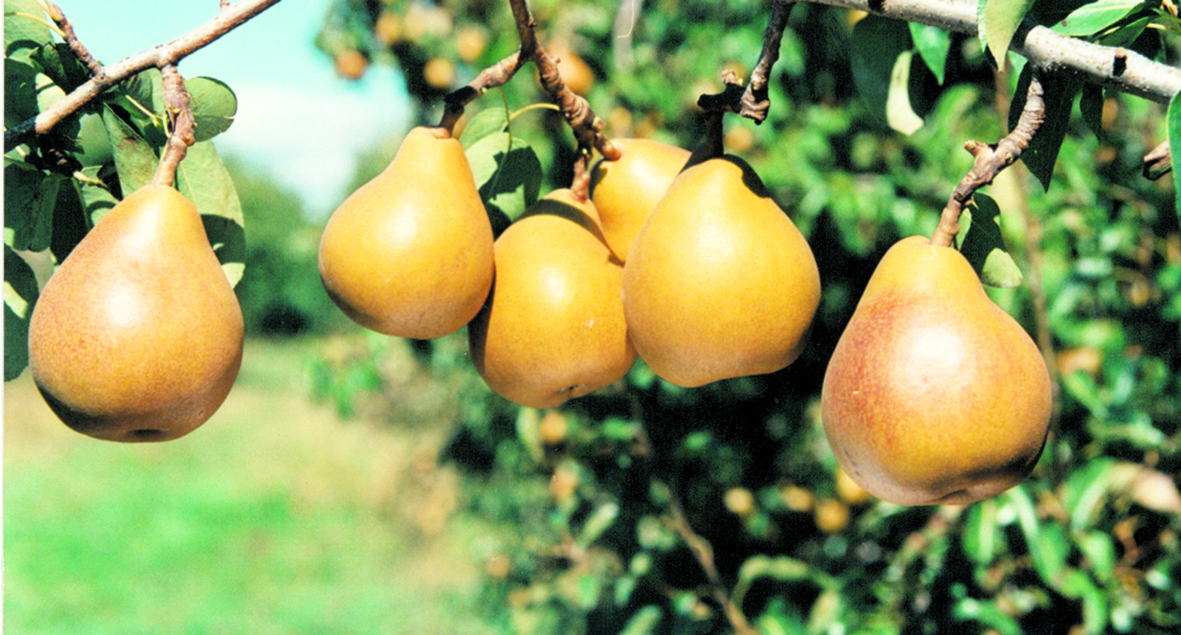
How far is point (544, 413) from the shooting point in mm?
1955

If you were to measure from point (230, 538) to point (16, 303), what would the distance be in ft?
13.6

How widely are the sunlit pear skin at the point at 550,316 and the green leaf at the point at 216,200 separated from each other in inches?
9.6

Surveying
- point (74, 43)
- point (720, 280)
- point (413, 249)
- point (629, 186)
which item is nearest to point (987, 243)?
point (720, 280)

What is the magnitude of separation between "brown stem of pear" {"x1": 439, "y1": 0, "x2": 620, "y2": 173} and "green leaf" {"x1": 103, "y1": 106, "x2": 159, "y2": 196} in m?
0.27

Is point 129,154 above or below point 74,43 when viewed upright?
below

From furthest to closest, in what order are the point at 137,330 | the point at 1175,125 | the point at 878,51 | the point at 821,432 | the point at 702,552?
the point at 821,432 → the point at 702,552 → the point at 878,51 → the point at 137,330 → the point at 1175,125

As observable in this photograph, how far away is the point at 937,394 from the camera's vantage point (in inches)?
23.0

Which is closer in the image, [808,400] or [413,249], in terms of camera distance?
[413,249]

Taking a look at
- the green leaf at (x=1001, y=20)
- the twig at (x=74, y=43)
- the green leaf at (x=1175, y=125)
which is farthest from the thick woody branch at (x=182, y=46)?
the green leaf at (x=1175, y=125)

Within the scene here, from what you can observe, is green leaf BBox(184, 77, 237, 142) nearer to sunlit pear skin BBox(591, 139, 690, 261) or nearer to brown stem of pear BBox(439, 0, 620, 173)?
brown stem of pear BBox(439, 0, 620, 173)

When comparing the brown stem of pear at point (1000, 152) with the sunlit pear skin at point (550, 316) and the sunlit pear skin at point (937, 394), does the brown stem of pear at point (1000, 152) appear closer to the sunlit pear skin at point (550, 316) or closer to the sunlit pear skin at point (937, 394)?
the sunlit pear skin at point (937, 394)

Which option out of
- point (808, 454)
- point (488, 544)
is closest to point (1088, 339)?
point (808, 454)

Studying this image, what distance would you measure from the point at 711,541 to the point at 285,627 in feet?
7.95

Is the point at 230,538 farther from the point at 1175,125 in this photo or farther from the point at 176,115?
the point at 1175,125
